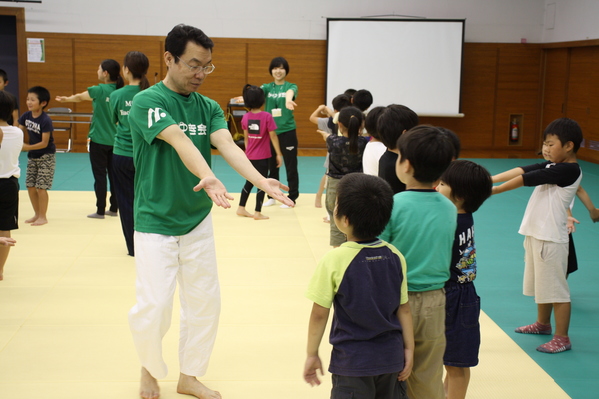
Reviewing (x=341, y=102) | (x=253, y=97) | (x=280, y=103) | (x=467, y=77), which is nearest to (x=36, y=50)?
(x=280, y=103)

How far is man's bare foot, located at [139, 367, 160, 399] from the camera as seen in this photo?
9.75ft

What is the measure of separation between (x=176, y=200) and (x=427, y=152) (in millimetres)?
1119

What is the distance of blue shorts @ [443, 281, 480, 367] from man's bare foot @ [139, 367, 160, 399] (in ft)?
4.59

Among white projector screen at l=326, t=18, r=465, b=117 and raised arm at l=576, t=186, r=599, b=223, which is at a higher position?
white projector screen at l=326, t=18, r=465, b=117

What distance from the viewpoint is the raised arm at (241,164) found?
2.41 meters

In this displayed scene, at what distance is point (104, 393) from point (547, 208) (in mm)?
2675

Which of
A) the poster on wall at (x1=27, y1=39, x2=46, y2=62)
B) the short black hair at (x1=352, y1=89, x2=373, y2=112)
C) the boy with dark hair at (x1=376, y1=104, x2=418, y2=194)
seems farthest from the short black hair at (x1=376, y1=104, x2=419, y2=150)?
the poster on wall at (x1=27, y1=39, x2=46, y2=62)

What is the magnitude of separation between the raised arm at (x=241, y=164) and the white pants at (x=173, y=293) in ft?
1.17

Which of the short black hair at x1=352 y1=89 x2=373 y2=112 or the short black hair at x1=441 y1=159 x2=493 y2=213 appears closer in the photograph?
the short black hair at x1=441 y1=159 x2=493 y2=213

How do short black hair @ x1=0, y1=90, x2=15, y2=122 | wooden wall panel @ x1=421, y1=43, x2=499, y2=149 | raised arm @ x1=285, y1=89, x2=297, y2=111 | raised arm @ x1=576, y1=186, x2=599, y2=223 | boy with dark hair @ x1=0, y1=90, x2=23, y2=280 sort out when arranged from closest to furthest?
raised arm @ x1=576, y1=186, x2=599, y2=223 < boy with dark hair @ x1=0, y1=90, x2=23, y2=280 < short black hair @ x1=0, y1=90, x2=15, y2=122 < raised arm @ x1=285, y1=89, x2=297, y2=111 < wooden wall panel @ x1=421, y1=43, x2=499, y2=149

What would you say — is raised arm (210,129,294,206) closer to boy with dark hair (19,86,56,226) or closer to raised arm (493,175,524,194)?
raised arm (493,175,524,194)

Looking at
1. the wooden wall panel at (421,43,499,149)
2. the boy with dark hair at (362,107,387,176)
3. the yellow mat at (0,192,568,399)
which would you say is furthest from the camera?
the wooden wall panel at (421,43,499,149)

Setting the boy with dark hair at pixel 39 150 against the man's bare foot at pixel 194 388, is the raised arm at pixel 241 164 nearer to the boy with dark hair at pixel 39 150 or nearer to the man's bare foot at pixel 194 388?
the man's bare foot at pixel 194 388

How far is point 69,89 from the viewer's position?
40.3 feet
